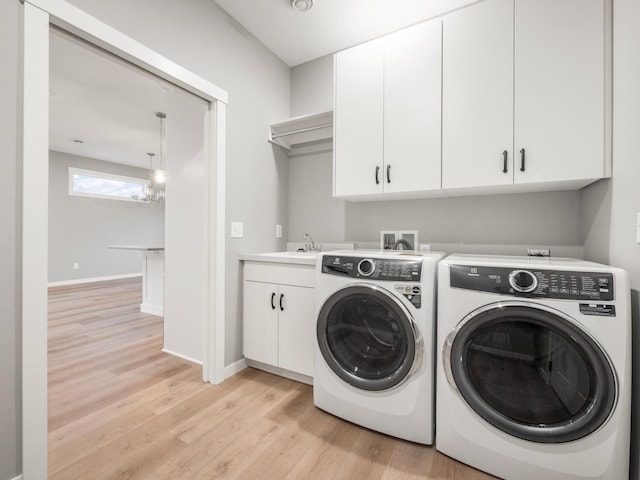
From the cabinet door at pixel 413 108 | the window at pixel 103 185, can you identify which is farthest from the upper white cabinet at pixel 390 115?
the window at pixel 103 185

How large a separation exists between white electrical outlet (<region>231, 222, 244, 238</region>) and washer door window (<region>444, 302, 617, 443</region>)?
1.59m

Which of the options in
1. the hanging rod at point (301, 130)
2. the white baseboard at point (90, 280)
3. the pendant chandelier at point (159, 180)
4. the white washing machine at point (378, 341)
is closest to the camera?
the white washing machine at point (378, 341)

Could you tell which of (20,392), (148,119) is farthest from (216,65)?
(148,119)

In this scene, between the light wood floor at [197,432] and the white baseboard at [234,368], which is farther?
the white baseboard at [234,368]

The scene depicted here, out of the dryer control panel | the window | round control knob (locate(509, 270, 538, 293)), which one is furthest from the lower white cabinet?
the window

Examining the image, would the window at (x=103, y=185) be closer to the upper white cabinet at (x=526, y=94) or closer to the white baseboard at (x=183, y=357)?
the white baseboard at (x=183, y=357)

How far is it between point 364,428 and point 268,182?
1939mm

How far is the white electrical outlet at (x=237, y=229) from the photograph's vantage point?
7.09ft

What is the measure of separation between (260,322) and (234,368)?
1.34 ft

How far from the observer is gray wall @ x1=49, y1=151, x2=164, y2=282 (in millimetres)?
5598

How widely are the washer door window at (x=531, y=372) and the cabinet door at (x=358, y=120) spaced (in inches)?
43.0

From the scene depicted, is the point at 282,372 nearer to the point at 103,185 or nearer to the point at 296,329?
the point at 296,329

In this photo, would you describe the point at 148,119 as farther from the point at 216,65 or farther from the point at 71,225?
the point at 71,225

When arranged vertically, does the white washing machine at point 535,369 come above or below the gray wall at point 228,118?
A: below
